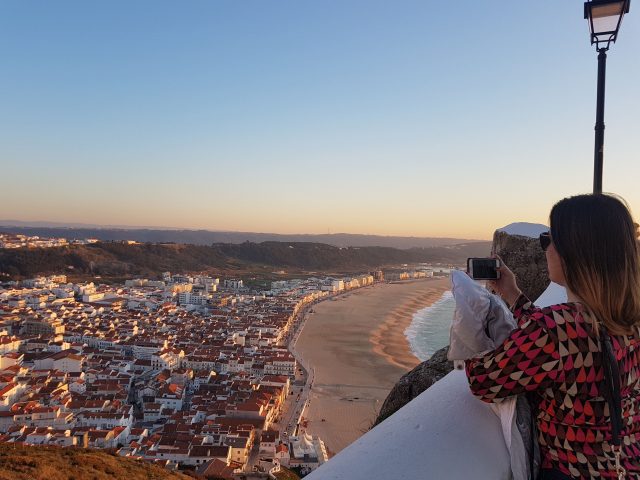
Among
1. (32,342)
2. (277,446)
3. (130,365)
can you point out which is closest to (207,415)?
(277,446)

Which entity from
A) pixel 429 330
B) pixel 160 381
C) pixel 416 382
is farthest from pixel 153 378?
pixel 416 382

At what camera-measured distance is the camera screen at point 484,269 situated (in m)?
1.77

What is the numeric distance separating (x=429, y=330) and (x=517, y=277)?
2950 centimetres

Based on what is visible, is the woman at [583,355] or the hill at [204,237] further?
the hill at [204,237]

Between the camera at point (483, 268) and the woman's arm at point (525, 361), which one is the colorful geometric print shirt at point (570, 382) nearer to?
the woman's arm at point (525, 361)

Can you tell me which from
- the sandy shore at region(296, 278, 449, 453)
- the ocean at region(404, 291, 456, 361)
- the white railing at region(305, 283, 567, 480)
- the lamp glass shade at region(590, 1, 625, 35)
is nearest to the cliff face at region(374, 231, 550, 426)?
the sandy shore at region(296, 278, 449, 453)

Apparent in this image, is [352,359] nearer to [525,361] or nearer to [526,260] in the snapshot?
[526,260]

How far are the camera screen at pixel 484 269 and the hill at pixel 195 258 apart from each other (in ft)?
219

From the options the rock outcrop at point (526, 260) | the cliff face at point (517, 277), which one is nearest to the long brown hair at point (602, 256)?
the cliff face at point (517, 277)

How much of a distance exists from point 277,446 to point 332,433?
1863 mm

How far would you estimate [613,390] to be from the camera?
1251 millimetres

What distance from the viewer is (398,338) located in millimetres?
Answer: 31344

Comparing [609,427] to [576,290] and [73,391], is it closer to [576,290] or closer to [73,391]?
[576,290]

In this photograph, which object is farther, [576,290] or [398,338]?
[398,338]
